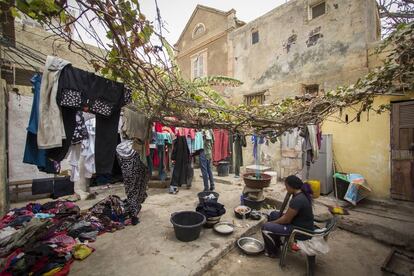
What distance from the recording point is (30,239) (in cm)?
334

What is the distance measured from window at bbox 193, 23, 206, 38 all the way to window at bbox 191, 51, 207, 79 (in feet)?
4.32

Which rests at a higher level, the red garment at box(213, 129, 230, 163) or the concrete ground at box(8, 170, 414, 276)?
the red garment at box(213, 129, 230, 163)

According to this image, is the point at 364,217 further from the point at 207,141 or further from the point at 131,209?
the point at 131,209

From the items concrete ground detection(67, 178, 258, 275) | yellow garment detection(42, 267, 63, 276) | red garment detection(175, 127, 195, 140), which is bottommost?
concrete ground detection(67, 178, 258, 275)

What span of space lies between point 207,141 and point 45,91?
5.58m

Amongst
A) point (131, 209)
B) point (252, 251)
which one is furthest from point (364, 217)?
point (131, 209)

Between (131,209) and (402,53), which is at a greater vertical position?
(402,53)

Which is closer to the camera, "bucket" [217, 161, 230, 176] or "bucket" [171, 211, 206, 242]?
"bucket" [171, 211, 206, 242]

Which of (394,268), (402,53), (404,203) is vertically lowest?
(394,268)

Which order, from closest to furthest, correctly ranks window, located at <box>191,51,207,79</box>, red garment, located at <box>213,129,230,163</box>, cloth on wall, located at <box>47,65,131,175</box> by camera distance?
cloth on wall, located at <box>47,65,131,175</box>, red garment, located at <box>213,129,230,163</box>, window, located at <box>191,51,207,79</box>

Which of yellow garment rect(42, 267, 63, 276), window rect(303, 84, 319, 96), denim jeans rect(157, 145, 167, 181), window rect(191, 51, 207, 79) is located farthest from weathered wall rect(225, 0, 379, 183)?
yellow garment rect(42, 267, 63, 276)

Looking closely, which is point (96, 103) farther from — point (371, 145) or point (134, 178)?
point (371, 145)

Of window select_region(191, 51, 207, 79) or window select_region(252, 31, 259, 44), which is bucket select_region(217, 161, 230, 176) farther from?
window select_region(252, 31, 259, 44)

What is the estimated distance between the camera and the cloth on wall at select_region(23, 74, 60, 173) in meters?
2.12
